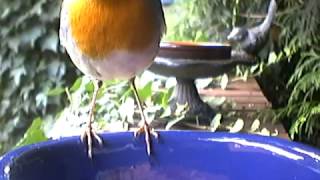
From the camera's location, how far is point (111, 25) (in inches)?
29.4

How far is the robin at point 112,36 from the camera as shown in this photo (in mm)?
743

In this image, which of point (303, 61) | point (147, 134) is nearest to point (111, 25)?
point (147, 134)

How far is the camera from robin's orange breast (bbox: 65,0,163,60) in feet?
2.43

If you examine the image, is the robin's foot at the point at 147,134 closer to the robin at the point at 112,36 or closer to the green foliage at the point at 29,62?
the robin at the point at 112,36

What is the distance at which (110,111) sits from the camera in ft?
4.26

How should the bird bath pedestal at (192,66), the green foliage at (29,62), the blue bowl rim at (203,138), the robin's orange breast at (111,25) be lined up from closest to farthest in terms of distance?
the blue bowl rim at (203,138)
the robin's orange breast at (111,25)
the bird bath pedestal at (192,66)
the green foliage at (29,62)

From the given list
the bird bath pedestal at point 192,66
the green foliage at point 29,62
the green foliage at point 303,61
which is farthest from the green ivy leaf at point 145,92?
the green foliage at point 29,62

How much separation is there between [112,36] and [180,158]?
0.15 m

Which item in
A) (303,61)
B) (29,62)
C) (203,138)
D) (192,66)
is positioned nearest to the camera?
(203,138)

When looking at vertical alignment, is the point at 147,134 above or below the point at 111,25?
below

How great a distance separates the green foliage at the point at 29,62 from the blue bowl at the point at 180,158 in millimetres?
1727

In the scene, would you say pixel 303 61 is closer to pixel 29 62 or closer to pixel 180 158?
pixel 180 158

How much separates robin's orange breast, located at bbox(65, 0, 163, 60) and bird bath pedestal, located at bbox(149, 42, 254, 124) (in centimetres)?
44

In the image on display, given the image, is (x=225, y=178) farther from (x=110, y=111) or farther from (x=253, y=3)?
(x=253, y=3)
